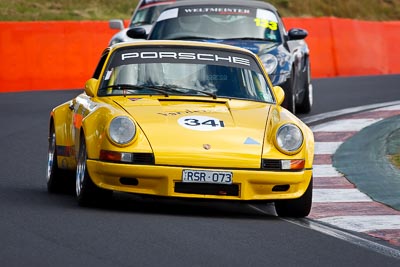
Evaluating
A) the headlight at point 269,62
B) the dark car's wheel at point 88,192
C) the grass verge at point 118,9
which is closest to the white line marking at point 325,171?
the headlight at point 269,62

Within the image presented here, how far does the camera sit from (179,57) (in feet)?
33.6

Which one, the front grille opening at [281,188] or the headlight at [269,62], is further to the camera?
the headlight at [269,62]

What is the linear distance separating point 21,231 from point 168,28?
28.1ft

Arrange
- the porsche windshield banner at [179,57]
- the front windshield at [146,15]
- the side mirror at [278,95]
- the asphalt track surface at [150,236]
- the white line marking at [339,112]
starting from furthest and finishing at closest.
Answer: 1. the front windshield at [146,15]
2. the white line marking at [339,112]
3. the porsche windshield banner at [179,57]
4. the side mirror at [278,95]
5. the asphalt track surface at [150,236]

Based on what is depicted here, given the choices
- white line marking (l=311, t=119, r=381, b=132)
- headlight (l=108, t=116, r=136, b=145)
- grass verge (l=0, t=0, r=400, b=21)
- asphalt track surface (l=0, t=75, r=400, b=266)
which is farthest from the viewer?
grass verge (l=0, t=0, r=400, b=21)

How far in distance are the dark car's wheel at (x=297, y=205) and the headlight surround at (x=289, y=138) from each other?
1.03ft

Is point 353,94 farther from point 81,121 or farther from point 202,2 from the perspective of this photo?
point 81,121

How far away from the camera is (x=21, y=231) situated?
310 inches

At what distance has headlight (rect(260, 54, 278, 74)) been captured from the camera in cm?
1484

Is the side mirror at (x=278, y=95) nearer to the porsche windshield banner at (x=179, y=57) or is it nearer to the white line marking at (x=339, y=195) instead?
the porsche windshield banner at (x=179, y=57)

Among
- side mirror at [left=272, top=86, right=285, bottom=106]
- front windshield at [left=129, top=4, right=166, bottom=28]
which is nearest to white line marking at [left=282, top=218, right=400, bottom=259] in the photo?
side mirror at [left=272, top=86, right=285, bottom=106]

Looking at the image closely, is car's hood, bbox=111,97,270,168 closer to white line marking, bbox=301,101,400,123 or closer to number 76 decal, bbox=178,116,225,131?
number 76 decal, bbox=178,116,225,131

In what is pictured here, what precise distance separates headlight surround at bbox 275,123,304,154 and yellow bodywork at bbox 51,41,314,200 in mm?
33

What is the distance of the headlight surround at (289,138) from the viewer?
9.05 m
